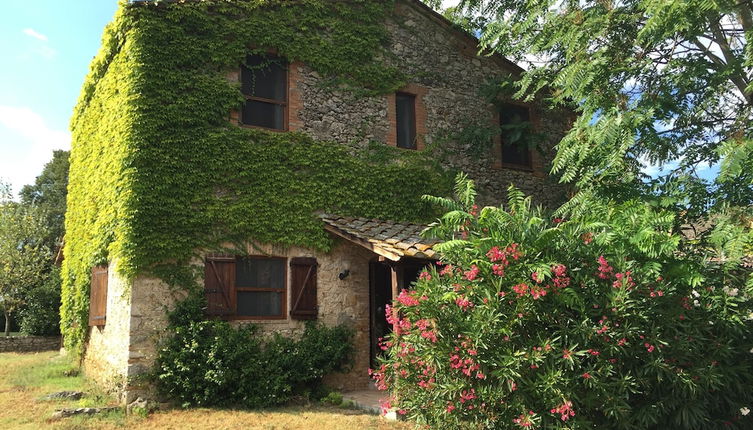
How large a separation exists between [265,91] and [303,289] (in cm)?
366

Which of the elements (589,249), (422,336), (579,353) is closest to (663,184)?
(589,249)

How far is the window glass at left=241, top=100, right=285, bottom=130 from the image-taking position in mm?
10156

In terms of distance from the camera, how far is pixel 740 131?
24.9ft

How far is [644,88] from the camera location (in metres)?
9.11

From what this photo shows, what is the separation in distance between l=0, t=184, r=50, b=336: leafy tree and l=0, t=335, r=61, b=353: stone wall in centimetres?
248

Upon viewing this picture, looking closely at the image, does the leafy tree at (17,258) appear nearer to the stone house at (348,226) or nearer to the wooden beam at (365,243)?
the stone house at (348,226)

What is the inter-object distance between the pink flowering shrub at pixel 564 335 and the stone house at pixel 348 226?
93.6 inches

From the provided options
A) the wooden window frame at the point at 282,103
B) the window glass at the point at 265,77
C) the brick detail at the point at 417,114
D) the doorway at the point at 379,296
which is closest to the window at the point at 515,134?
the brick detail at the point at 417,114

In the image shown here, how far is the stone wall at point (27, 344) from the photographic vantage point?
61.8ft

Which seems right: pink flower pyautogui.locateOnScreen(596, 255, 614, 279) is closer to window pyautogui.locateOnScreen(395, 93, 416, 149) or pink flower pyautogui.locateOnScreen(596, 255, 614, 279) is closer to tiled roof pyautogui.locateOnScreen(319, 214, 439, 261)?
tiled roof pyautogui.locateOnScreen(319, 214, 439, 261)

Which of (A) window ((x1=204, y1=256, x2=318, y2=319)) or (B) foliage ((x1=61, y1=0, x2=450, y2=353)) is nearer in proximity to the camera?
(B) foliage ((x1=61, y1=0, x2=450, y2=353))

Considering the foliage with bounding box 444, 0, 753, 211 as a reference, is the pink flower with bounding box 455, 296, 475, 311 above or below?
below

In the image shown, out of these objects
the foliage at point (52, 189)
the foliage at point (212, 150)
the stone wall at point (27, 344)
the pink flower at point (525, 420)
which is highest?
the foliage at point (52, 189)

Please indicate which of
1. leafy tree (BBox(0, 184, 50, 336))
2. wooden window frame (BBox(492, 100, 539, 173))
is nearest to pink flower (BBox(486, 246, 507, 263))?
wooden window frame (BBox(492, 100, 539, 173))
